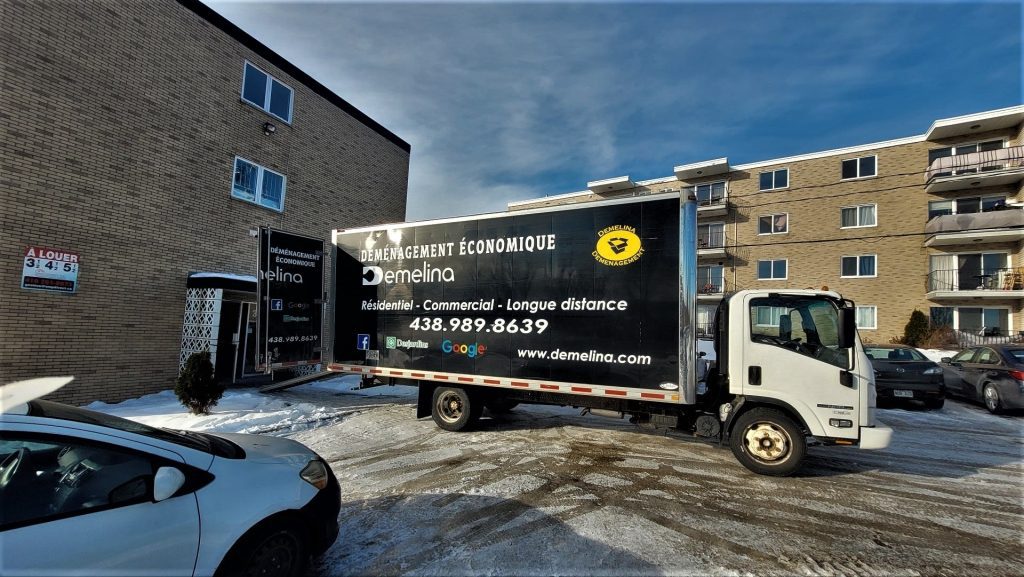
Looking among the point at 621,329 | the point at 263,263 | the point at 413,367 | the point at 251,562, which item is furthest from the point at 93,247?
the point at 621,329

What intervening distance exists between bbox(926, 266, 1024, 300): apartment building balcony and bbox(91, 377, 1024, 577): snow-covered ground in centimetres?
1824

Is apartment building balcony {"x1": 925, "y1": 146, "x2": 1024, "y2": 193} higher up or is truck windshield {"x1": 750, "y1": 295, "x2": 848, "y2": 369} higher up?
apartment building balcony {"x1": 925, "y1": 146, "x2": 1024, "y2": 193}

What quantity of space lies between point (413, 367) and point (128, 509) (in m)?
5.16

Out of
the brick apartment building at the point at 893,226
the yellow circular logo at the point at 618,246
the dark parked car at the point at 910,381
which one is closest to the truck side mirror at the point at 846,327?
the yellow circular logo at the point at 618,246

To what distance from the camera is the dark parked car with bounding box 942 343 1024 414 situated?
9.15m

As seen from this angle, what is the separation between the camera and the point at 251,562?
2.71 meters

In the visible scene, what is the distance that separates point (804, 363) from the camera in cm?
533

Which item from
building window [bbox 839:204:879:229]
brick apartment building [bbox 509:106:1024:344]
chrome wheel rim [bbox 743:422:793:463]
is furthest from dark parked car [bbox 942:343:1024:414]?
building window [bbox 839:204:879:229]

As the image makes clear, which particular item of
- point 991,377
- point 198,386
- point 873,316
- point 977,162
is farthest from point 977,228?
point 198,386

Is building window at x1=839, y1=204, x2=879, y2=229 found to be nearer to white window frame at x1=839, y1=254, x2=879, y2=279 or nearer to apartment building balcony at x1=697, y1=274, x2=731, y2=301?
white window frame at x1=839, y1=254, x2=879, y2=279

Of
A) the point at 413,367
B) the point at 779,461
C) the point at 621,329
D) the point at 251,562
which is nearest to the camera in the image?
the point at 251,562

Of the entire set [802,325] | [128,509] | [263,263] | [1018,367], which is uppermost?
[263,263]

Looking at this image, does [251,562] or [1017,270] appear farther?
[1017,270]

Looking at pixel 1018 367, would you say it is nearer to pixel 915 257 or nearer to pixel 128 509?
pixel 128 509
